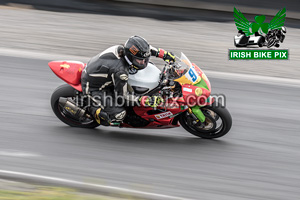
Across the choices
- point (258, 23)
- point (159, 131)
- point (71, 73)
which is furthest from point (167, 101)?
point (258, 23)

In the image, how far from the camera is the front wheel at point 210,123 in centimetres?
609

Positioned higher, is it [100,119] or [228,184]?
[100,119]

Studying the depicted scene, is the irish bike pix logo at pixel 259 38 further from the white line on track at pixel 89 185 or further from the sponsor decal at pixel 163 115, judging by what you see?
the white line on track at pixel 89 185

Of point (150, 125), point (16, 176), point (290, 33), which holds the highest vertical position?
point (290, 33)

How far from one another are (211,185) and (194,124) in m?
1.13

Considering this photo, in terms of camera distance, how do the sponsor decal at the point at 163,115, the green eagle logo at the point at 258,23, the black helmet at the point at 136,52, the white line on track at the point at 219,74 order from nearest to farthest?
the black helmet at the point at 136,52 < the sponsor decal at the point at 163,115 < the white line on track at the point at 219,74 < the green eagle logo at the point at 258,23

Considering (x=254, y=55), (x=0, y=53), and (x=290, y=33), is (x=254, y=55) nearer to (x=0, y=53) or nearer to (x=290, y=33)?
(x=290, y=33)

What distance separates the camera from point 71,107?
21.5 feet

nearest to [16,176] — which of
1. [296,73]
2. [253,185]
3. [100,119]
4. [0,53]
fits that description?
[100,119]

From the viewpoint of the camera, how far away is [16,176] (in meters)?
5.53

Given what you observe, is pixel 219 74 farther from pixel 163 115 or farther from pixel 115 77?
pixel 115 77

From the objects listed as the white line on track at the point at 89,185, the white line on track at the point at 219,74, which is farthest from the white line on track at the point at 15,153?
the white line on track at the point at 219,74

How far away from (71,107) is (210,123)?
205 centimetres

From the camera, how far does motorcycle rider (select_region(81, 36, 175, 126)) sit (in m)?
5.78
